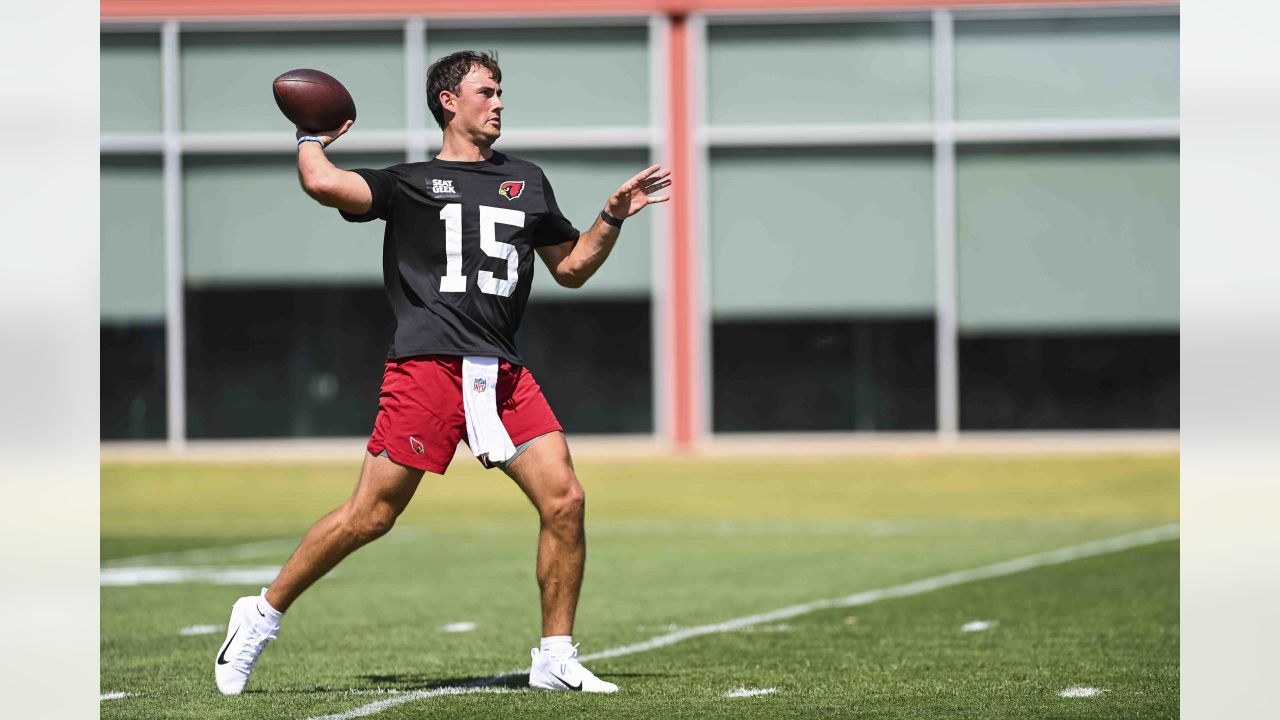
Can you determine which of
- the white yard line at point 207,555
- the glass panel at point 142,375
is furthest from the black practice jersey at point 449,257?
the glass panel at point 142,375

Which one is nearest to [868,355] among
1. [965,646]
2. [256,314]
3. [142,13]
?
[256,314]

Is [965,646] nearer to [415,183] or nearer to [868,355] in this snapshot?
[415,183]

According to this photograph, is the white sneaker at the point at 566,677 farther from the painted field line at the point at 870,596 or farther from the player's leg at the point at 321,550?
the player's leg at the point at 321,550

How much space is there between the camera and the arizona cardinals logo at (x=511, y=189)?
6.14m

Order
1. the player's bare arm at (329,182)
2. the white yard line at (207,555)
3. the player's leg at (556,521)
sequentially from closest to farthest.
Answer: the player's bare arm at (329,182)
the player's leg at (556,521)
the white yard line at (207,555)

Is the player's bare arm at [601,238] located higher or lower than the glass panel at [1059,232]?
lower

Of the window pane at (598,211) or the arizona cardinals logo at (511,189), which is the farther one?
the window pane at (598,211)

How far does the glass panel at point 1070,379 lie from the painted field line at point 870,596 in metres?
1.64

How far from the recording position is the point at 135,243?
17.3m

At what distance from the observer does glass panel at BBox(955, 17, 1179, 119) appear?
16.7 meters

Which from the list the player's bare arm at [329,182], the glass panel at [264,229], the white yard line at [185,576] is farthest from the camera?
the glass panel at [264,229]

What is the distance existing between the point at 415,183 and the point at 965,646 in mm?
2881

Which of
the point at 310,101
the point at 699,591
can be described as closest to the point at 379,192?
the point at 310,101

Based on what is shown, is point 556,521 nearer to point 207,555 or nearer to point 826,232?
point 207,555
